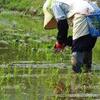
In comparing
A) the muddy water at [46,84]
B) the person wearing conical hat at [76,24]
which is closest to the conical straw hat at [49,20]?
the person wearing conical hat at [76,24]

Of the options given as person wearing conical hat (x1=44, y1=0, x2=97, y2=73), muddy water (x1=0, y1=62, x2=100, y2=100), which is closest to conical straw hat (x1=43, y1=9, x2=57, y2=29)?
person wearing conical hat (x1=44, y1=0, x2=97, y2=73)

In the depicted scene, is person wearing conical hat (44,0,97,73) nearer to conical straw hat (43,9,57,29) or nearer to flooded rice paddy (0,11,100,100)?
conical straw hat (43,9,57,29)

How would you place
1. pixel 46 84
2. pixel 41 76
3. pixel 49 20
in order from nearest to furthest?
1. pixel 46 84
2. pixel 41 76
3. pixel 49 20

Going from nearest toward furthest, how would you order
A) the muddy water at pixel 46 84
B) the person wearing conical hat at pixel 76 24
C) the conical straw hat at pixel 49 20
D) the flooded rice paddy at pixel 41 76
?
1. the muddy water at pixel 46 84
2. the flooded rice paddy at pixel 41 76
3. the person wearing conical hat at pixel 76 24
4. the conical straw hat at pixel 49 20

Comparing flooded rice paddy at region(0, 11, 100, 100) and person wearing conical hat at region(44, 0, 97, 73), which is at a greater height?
person wearing conical hat at region(44, 0, 97, 73)

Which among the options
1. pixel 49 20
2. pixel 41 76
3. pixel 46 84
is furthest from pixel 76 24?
pixel 46 84

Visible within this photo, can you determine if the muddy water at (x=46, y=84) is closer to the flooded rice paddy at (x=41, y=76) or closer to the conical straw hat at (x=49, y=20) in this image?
the flooded rice paddy at (x=41, y=76)

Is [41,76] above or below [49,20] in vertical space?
below

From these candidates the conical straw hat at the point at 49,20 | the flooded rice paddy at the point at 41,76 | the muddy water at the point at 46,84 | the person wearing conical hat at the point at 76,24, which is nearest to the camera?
the muddy water at the point at 46,84

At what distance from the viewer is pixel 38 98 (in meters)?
7.91

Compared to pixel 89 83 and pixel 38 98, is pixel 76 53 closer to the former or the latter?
pixel 89 83

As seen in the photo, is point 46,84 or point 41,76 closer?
point 46,84

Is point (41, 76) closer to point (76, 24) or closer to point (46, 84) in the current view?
point (46, 84)

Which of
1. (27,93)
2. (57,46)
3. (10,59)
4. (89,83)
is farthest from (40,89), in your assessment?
(10,59)
